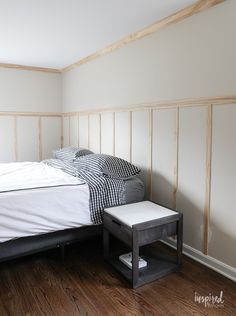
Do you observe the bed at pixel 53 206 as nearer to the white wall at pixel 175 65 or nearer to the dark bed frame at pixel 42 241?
the dark bed frame at pixel 42 241

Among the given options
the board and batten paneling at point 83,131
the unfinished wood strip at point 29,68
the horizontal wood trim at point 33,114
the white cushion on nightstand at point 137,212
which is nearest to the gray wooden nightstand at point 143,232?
the white cushion on nightstand at point 137,212

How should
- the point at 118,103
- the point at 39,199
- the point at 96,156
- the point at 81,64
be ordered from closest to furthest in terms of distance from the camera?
1. the point at 39,199
2. the point at 96,156
3. the point at 118,103
4. the point at 81,64

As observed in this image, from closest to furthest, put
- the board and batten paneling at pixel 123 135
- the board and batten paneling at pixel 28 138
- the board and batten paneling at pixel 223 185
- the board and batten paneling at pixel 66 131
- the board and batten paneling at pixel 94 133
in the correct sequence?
the board and batten paneling at pixel 223 185, the board and batten paneling at pixel 123 135, the board and batten paneling at pixel 94 133, the board and batten paneling at pixel 28 138, the board and batten paneling at pixel 66 131

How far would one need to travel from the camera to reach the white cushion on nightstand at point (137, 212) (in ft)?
6.92

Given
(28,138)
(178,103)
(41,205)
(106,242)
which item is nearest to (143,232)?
(106,242)

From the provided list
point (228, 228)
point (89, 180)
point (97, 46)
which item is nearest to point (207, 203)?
point (228, 228)

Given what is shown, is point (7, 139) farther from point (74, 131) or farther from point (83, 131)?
point (83, 131)

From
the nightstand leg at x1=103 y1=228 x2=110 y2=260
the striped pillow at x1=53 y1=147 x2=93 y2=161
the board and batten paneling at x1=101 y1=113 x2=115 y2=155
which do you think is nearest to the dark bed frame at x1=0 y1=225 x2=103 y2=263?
the nightstand leg at x1=103 y1=228 x2=110 y2=260

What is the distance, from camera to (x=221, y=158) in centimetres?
214

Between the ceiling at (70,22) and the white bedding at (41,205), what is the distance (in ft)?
4.89

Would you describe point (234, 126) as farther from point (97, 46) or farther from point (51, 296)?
point (97, 46)

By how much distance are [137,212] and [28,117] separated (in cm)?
297

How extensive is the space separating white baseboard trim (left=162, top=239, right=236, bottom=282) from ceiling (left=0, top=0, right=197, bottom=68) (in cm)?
210

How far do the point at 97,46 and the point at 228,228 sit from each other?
2.50 metres
